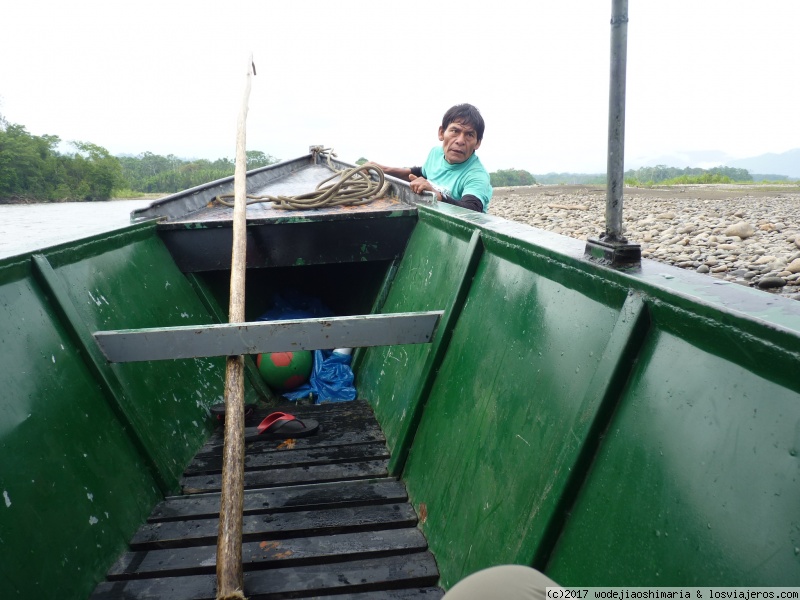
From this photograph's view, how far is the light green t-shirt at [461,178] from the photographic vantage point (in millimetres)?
3742

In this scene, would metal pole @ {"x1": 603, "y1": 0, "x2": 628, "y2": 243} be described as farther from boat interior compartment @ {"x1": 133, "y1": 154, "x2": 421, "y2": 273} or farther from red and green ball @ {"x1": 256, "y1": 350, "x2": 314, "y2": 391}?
red and green ball @ {"x1": 256, "y1": 350, "x2": 314, "y2": 391}

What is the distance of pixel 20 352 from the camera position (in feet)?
5.66

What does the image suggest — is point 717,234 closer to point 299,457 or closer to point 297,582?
point 299,457

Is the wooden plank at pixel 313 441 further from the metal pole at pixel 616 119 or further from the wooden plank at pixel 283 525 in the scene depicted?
the metal pole at pixel 616 119

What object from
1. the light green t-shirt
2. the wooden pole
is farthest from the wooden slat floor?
the light green t-shirt

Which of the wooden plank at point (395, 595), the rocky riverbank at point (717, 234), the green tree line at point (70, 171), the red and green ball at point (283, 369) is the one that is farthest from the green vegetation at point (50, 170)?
the wooden plank at point (395, 595)

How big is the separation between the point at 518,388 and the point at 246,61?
14.7 feet

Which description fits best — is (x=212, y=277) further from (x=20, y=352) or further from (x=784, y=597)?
(x=784, y=597)

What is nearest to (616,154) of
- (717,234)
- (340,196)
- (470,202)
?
(470,202)

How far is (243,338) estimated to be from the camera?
6.63 ft

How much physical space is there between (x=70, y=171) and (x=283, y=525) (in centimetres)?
3851

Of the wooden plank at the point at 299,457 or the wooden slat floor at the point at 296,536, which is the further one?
the wooden plank at the point at 299,457

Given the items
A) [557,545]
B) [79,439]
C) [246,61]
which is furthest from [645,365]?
[246,61]

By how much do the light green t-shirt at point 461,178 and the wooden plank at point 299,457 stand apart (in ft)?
5.88
